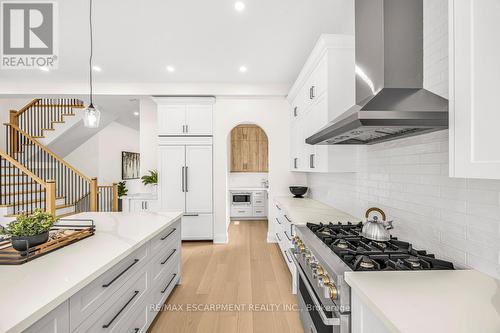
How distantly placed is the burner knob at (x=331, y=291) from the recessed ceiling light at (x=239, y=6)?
248 cm

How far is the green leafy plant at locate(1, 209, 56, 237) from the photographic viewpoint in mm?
1431

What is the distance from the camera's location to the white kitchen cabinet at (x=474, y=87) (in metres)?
0.82

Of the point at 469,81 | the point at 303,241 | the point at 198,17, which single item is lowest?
the point at 303,241

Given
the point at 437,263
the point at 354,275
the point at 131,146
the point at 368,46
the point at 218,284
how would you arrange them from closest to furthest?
the point at 354,275
the point at 437,263
the point at 368,46
the point at 218,284
the point at 131,146

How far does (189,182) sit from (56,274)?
349 centimetres

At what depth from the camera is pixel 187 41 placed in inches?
124

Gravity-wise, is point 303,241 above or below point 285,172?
below

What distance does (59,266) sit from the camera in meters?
1.29

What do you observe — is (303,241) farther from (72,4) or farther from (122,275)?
(72,4)

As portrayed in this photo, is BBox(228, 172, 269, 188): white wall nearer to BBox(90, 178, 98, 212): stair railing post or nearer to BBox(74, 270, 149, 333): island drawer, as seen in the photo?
BBox(90, 178, 98, 212): stair railing post

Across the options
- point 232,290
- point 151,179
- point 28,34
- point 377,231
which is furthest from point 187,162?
point 377,231

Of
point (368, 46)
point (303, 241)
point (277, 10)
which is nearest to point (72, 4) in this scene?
point (277, 10)

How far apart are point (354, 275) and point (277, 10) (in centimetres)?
249

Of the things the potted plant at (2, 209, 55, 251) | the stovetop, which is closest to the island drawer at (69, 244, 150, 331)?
the potted plant at (2, 209, 55, 251)
